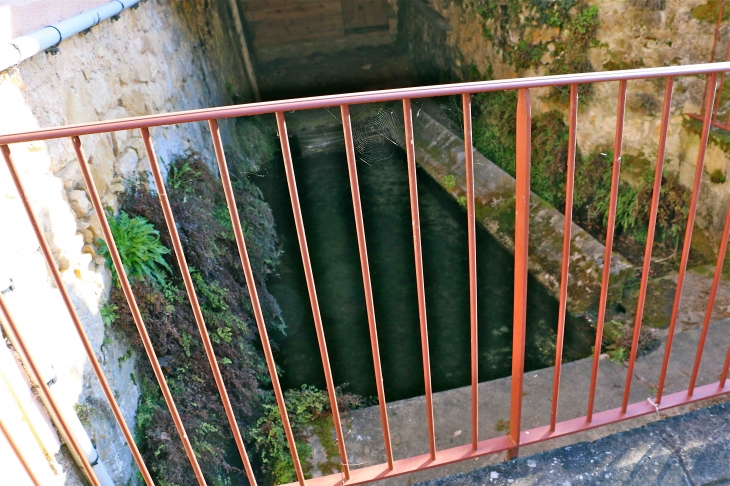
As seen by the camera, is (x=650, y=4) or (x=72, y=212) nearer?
(x=72, y=212)

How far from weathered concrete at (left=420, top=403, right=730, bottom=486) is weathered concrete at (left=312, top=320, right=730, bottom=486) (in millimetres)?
1087

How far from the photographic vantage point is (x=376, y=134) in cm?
739

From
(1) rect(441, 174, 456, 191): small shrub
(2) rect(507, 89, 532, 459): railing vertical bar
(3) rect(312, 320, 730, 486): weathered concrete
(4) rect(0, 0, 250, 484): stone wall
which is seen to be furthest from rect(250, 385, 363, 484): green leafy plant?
(1) rect(441, 174, 456, 191): small shrub

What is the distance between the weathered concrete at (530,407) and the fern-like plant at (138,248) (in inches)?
54.4

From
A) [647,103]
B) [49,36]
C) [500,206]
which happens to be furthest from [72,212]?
[647,103]

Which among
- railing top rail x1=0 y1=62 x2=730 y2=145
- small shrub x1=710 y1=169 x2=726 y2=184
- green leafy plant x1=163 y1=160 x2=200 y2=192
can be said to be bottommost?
small shrub x1=710 y1=169 x2=726 y2=184

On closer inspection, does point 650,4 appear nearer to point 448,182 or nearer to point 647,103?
point 647,103

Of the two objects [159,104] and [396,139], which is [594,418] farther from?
[396,139]

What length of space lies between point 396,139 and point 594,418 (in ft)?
20.1

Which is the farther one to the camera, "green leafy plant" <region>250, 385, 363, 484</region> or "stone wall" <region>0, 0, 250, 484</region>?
"green leafy plant" <region>250, 385, 363, 484</region>

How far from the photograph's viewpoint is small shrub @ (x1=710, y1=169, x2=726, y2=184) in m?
4.14

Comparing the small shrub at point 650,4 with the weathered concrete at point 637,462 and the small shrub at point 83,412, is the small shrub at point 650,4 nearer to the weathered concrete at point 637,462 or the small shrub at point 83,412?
the weathered concrete at point 637,462

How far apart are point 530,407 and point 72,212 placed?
2634 millimetres

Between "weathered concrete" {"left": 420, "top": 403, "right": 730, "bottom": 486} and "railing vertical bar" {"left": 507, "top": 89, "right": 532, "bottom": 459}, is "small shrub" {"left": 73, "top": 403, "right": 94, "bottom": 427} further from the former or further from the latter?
"railing vertical bar" {"left": 507, "top": 89, "right": 532, "bottom": 459}
